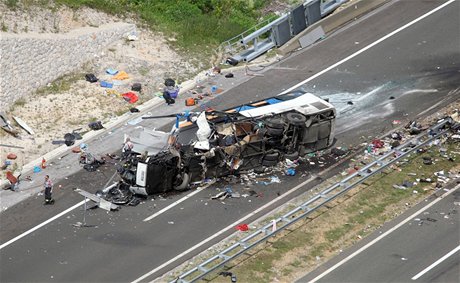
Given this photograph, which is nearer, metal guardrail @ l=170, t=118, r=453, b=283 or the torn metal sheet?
metal guardrail @ l=170, t=118, r=453, b=283

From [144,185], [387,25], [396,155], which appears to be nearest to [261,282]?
[144,185]

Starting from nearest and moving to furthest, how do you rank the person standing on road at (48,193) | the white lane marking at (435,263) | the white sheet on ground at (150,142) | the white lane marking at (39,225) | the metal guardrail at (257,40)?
the white lane marking at (435,263), the white lane marking at (39,225), the person standing on road at (48,193), the white sheet on ground at (150,142), the metal guardrail at (257,40)

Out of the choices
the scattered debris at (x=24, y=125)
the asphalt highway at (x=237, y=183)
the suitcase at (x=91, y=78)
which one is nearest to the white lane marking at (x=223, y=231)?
the asphalt highway at (x=237, y=183)

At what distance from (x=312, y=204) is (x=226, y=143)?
2.99 m

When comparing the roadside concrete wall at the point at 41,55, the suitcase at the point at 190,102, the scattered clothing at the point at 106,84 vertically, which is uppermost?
the roadside concrete wall at the point at 41,55

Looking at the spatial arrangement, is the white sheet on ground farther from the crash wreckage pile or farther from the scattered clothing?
the scattered clothing

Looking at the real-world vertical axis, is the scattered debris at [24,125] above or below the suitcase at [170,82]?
above

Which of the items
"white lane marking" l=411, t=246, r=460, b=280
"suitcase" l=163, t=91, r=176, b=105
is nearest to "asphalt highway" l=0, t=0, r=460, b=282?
"suitcase" l=163, t=91, r=176, b=105

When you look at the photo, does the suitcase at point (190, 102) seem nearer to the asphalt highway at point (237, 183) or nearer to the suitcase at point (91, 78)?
the asphalt highway at point (237, 183)

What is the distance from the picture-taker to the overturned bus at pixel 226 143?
2684cm

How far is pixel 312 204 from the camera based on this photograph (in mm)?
26453

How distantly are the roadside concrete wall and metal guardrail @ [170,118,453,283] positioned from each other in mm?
10087

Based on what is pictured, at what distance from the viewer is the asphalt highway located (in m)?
24.6

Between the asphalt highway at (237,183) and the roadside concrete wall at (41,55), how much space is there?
3325 mm
